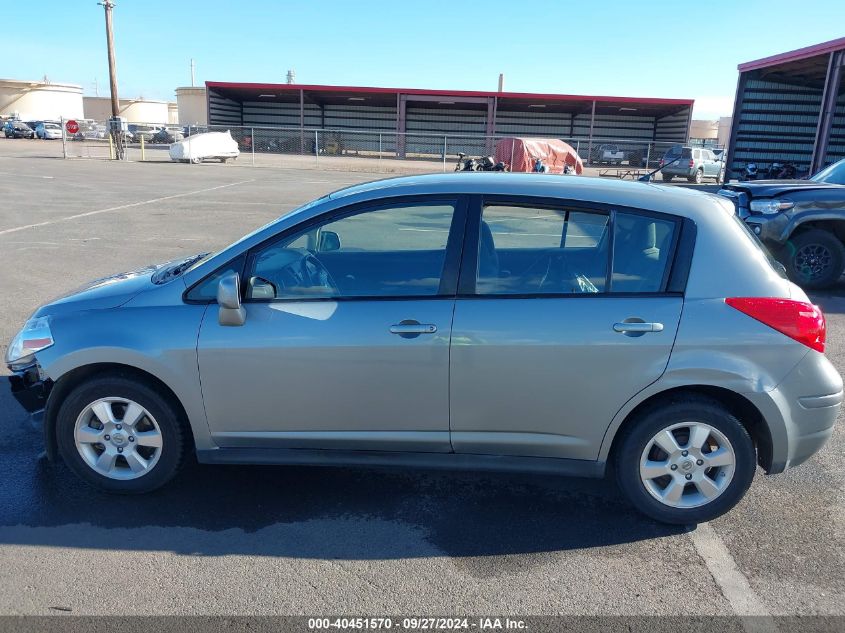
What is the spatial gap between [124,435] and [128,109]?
85.3 m

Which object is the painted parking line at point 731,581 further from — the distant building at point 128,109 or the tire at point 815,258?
the distant building at point 128,109

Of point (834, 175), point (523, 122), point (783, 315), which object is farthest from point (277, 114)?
point (783, 315)

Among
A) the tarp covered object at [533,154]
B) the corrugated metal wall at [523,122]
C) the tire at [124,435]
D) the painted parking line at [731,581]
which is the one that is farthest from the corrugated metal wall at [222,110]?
the painted parking line at [731,581]

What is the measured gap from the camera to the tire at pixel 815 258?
8883 millimetres

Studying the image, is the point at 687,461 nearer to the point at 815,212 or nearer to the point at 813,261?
the point at 815,212

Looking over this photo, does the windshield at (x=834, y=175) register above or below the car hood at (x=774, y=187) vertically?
above

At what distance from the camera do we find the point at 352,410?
3.47 meters

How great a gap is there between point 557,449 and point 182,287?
2072mm

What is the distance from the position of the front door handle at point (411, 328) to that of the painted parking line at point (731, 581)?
5.46 feet

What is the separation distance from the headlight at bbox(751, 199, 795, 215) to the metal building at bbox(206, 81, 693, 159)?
114 ft

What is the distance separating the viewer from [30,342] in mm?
3621

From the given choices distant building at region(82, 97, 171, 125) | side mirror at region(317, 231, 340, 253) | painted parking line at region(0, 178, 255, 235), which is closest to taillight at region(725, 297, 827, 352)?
side mirror at region(317, 231, 340, 253)

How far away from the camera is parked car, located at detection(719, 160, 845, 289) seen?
8.70 meters

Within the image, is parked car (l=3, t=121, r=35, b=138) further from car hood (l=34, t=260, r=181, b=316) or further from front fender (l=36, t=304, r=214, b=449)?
front fender (l=36, t=304, r=214, b=449)
